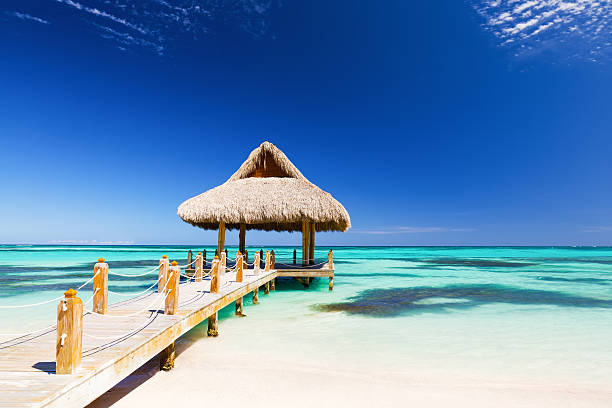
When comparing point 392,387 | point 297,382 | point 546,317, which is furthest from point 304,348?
point 546,317

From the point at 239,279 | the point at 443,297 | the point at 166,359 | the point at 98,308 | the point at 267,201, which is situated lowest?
the point at 443,297

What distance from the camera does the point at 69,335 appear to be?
9.84 feet

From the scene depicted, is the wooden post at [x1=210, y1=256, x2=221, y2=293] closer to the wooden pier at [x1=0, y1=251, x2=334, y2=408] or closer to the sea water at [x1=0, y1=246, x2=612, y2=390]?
the wooden pier at [x1=0, y1=251, x2=334, y2=408]

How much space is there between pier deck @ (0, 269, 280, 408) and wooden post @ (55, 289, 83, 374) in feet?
0.27

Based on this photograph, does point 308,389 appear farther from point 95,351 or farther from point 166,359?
point 95,351

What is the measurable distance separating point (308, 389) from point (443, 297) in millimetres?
9529

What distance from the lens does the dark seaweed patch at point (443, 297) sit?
10.4 m

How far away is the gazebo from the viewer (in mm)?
11992

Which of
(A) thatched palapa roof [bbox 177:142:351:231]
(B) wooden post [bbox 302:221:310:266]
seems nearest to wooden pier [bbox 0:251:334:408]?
(A) thatched palapa roof [bbox 177:142:351:231]

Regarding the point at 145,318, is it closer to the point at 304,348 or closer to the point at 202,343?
the point at 202,343

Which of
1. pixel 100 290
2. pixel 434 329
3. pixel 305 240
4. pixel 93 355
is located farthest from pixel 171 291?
pixel 305 240

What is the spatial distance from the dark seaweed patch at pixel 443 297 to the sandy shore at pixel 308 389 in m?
4.34

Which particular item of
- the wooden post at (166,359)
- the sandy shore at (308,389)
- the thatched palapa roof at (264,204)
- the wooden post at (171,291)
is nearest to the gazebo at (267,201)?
the thatched palapa roof at (264,204)

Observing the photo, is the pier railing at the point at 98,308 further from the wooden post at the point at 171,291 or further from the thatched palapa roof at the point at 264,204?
the thatched palapa roof at the point at 264,204
